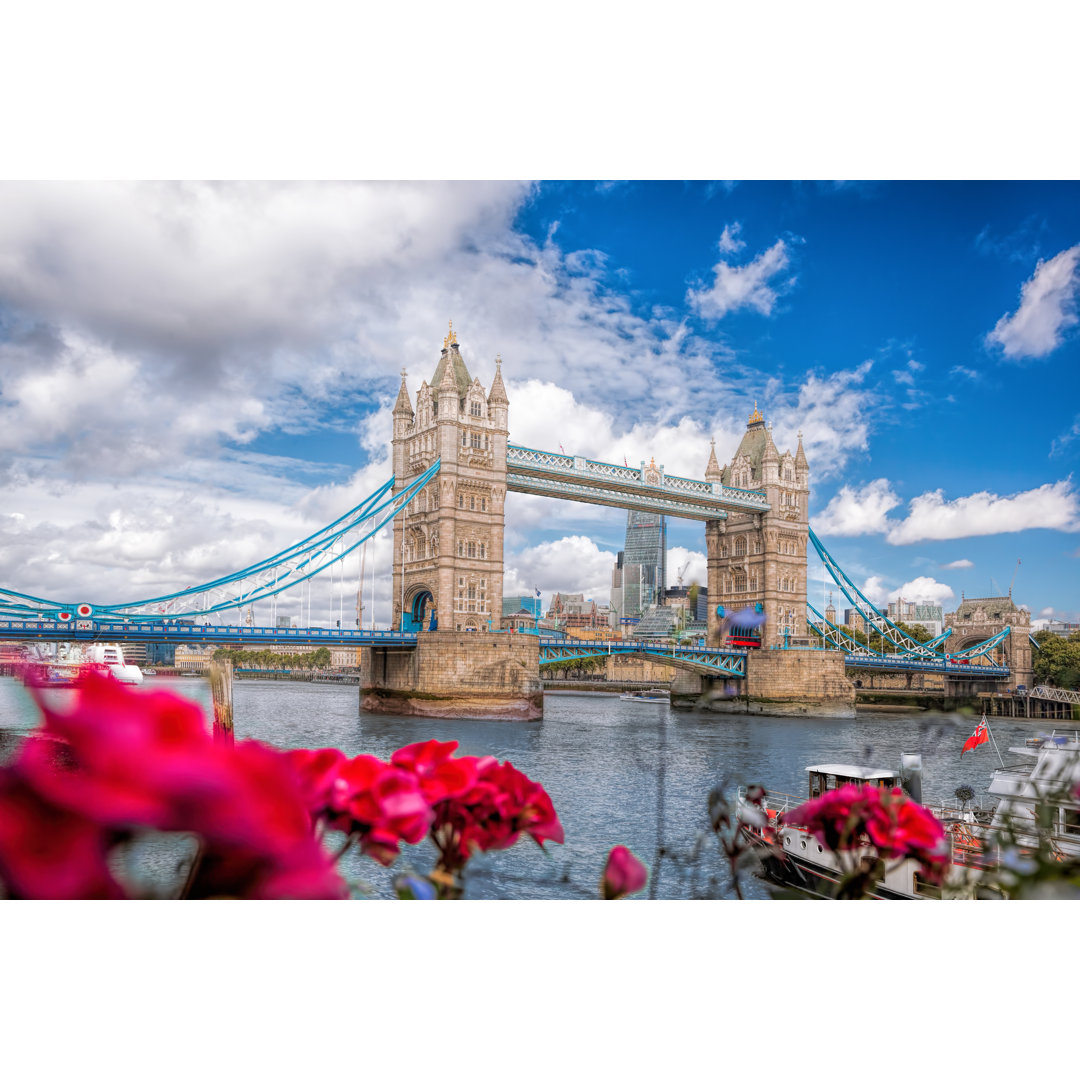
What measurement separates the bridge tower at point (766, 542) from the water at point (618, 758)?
280 inches

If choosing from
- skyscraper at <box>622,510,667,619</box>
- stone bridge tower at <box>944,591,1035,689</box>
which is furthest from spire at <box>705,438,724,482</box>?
skyscraper at <box>622,510,667,619</box>

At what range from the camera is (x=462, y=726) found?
84.6 ft

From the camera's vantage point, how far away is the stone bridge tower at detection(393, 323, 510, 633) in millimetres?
31422

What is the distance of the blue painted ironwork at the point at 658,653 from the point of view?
3253cm

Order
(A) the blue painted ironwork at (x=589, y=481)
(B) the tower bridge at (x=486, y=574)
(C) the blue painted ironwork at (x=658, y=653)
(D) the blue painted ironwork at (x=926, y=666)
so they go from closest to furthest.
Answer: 1. (B) the tower bridge at (x=486, y=574)
2. (C) the blue painted ironwork at (x=658, y=653)
3. (A) the blue painted ironwork at (x=589, y=481)
4. (D) the blue painted ironwork at (x=926, y=666)

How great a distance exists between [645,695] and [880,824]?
5119 cm

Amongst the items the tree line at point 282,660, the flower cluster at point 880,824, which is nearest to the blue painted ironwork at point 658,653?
the tree line at point 282,660

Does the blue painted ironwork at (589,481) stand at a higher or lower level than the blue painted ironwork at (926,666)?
higher

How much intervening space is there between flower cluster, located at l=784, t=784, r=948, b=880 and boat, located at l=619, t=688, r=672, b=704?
4684cm

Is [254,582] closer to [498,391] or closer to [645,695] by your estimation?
[498,391]

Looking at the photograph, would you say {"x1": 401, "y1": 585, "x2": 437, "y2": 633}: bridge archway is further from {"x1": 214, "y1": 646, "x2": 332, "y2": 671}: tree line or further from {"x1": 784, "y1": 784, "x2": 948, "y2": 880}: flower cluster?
{"x1": 784, "y1": 784, "x2": 948, "y2": 880}: flower cluster

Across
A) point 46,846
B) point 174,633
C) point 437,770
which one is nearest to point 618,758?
point 174,633

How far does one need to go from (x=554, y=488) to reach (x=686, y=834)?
23519 mm

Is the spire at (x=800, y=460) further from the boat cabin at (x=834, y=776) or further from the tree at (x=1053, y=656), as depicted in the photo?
the boat cabin at (x=834, y=776)
